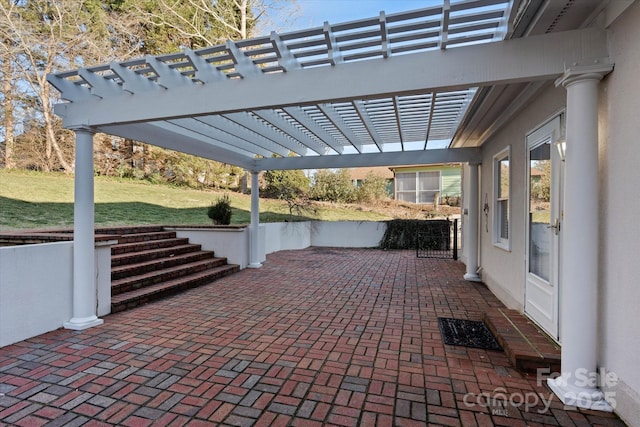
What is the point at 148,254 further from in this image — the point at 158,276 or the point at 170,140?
the point at 170,140

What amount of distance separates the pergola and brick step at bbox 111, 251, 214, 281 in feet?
4.00

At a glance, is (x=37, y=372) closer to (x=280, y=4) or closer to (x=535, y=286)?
(x=535, y=286)

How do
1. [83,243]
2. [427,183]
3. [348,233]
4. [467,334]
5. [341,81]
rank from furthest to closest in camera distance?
[427,183], [348,233], [83,243], [467,334], [341,81]

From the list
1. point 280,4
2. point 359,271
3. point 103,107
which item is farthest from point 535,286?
point 280,4

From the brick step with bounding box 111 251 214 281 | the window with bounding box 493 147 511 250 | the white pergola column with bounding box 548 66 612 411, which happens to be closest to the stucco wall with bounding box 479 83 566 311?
the window with bounding box 493 147 511 250

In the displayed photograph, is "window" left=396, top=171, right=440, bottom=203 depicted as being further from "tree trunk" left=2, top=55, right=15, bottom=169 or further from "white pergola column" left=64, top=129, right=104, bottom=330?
"tree trunk" left=2, top=55, right=15, bottom=169

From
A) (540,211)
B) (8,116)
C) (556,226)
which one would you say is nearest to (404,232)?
(540,211)

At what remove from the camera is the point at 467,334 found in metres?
3.67

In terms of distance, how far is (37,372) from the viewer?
2760 mm

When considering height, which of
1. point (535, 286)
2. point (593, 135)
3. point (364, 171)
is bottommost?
point (535, 286)

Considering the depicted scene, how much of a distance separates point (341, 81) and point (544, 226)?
268 centimetres

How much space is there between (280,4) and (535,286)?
13707mm

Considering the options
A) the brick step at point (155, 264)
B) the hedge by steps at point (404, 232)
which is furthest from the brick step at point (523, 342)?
the hedge by steps at point (404, 232)

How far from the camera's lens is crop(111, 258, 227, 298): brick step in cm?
481
